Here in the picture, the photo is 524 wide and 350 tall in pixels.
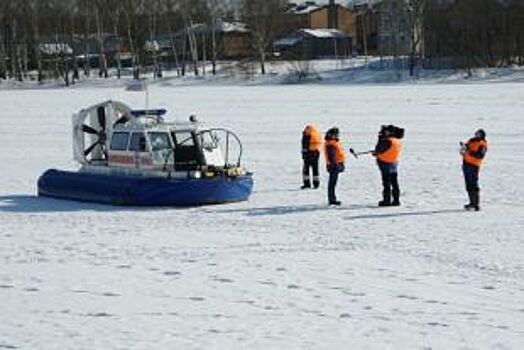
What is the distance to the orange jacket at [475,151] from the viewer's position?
17.1 metres

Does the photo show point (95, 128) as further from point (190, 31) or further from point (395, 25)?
point (395, 25)

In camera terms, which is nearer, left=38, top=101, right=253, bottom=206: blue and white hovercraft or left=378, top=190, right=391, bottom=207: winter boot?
left=378, top=190, right=391, bottom=207: winter boot

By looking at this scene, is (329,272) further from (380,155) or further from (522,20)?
(522,20)

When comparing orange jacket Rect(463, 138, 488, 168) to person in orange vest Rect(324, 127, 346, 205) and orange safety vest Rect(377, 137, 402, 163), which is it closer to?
orange safety vest Rect(377, 137, 402, 163)

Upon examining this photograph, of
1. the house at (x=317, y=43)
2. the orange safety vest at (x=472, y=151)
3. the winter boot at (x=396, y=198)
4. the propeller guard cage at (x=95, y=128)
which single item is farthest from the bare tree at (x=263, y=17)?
the orange safety vest at (x=472, y=151)

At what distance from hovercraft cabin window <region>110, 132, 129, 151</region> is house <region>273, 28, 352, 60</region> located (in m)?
85.0

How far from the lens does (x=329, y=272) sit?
40.9 feet

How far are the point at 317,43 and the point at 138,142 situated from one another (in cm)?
8917

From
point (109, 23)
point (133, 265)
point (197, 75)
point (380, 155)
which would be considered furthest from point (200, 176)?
point (109, 23)

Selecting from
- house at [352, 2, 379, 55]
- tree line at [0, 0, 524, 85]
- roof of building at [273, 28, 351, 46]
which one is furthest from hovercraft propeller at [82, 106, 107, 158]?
house at [352, 2, 379, 55]

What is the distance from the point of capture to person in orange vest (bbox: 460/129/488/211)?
1702 cm

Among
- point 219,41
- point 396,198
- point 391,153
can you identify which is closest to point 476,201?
point 396,198

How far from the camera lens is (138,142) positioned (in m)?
19.7

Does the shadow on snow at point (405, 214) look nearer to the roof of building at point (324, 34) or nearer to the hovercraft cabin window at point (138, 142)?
the hovercraft cabin window at point (138, 142)
